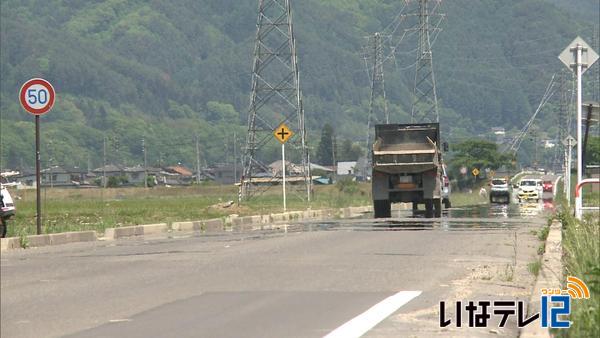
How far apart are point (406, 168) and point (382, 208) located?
78.2 inches

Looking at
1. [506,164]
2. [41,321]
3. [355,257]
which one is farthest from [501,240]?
[506,164]

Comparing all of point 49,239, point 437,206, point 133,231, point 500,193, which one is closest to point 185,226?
point 133,231

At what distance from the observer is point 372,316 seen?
36.8 ft

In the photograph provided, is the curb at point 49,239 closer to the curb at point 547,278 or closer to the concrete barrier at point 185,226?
the concrete barrier at point 185,226

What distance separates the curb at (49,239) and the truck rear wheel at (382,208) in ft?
50.6

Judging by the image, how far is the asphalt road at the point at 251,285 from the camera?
10641 millimetres

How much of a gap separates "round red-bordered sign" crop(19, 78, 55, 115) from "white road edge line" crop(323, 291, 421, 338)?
45.4 feet

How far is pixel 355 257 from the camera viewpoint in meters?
18.3

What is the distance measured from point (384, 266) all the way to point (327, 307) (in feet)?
15.6

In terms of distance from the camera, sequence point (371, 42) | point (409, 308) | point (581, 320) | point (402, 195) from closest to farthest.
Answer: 1. point (581, 320)
2. point (409, 308)
3. point (402, 195)
4. point (371, 42)

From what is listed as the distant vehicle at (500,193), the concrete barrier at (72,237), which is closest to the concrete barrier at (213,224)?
the concrete barrier at (72,237)

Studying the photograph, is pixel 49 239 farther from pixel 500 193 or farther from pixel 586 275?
pixel 500 193

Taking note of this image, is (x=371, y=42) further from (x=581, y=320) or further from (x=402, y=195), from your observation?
(x=581, y=320)

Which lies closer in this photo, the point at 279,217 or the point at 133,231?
the point at 133,231
